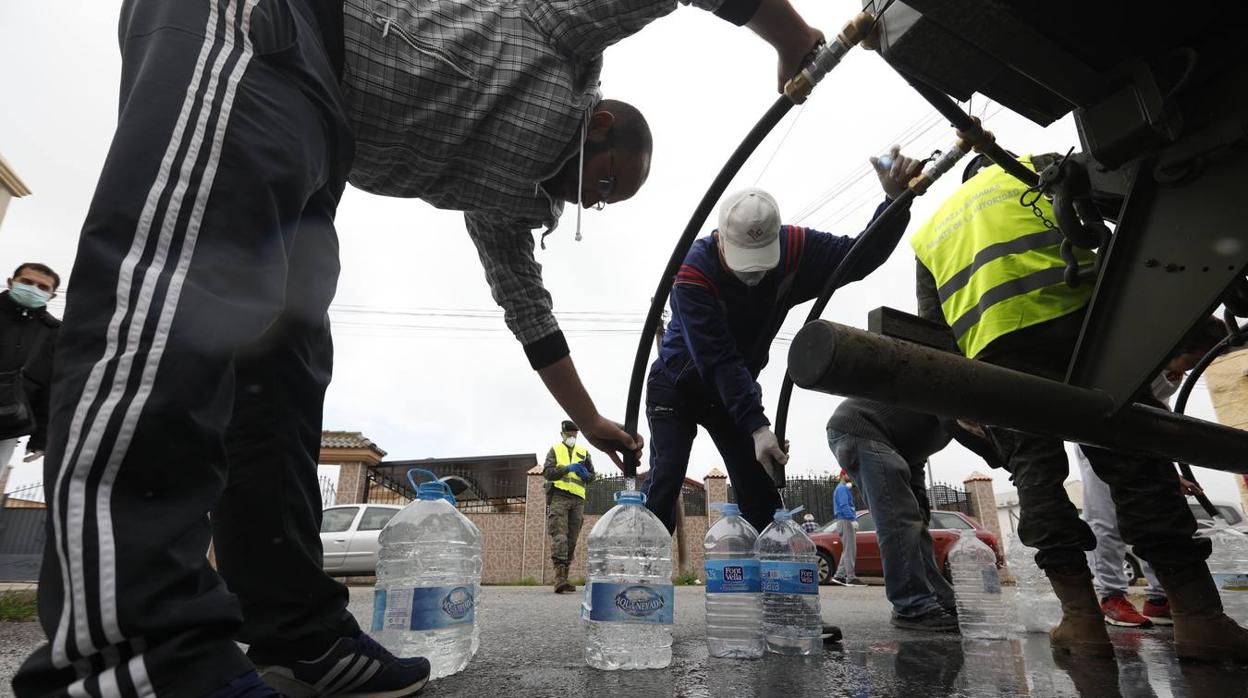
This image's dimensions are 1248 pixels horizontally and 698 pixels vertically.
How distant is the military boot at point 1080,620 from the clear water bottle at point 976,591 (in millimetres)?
691

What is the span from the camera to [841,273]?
282cm

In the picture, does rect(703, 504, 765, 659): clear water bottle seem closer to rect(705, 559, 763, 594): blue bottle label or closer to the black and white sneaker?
rect(705, 559, 763, 594): blue bottle label

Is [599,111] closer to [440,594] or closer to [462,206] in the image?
[462,206]

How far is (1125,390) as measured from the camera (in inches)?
47.2

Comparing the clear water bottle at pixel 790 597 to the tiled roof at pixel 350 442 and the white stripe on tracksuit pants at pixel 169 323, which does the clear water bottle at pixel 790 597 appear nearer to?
the white stripe on tracksuit pants at pixel 169 323

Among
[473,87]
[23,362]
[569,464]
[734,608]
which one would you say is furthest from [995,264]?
[569,464]

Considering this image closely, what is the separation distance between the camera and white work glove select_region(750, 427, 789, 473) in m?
2.68

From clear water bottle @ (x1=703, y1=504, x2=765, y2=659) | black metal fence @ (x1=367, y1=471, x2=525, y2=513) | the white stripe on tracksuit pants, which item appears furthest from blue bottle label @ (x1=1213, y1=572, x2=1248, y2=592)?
black metal fence @ (x1=367, y1=471, x2=525, y2=513)

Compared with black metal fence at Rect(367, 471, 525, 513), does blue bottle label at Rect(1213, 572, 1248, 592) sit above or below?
below

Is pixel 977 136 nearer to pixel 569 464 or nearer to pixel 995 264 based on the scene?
pixel 995 264

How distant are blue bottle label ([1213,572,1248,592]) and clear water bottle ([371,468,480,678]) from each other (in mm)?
3565

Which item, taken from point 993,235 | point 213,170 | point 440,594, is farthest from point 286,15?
point 993,235

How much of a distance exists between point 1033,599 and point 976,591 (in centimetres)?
92

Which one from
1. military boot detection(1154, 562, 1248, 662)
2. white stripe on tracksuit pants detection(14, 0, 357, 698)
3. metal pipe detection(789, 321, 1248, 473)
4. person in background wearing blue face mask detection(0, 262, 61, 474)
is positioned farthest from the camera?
person in background wearing blue face mask detection(0, 262, 61, 474)
